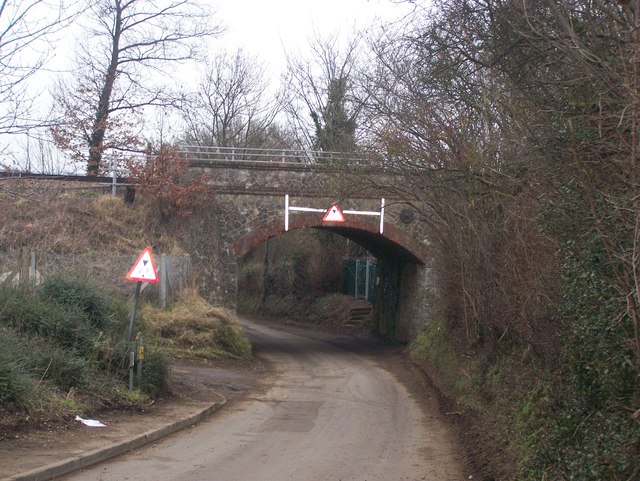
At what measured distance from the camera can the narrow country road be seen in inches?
352

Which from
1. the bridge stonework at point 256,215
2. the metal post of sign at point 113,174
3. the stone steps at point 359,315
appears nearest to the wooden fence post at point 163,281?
the bridge stonework at point 256,215

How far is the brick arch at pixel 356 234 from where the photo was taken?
82.0 feet

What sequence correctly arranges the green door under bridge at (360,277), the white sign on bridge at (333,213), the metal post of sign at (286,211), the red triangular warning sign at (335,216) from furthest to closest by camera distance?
the green door under bridge at (360,277) < the metal post of sign at (286,211) < the white sign on bridge at (333,213) < the red triangular warning sign at (335,216)

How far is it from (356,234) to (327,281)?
12.6 meters

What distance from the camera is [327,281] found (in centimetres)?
4078

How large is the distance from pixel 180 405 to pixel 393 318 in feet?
59.8

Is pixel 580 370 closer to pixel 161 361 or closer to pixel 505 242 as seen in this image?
pixel 505 242

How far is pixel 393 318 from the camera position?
3103cm

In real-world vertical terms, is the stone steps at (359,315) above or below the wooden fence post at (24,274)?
below

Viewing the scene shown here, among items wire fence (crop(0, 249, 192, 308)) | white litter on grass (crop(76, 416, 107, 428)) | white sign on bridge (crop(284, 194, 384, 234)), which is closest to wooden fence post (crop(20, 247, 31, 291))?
white litter on grass (crop(76, 416, 107, 428))

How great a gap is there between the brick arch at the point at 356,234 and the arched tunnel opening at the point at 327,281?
19 centimetres

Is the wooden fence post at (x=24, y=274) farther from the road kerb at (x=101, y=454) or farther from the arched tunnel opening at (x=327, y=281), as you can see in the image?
the arched tunnel opening at (x=327, y=281)

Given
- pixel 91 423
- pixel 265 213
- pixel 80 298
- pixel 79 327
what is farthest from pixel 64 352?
pixel 265 213

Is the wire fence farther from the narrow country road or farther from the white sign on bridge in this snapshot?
the narrow country road
